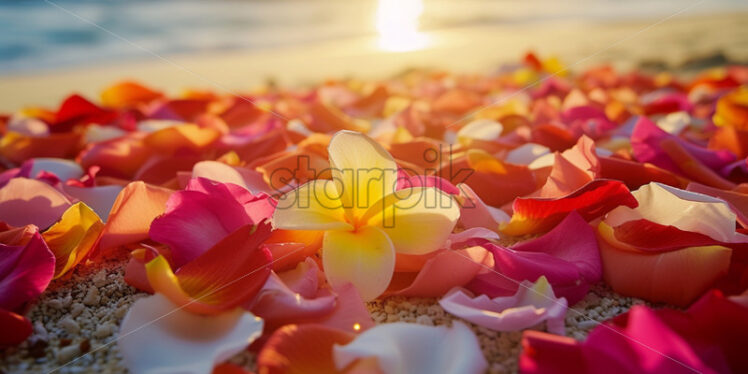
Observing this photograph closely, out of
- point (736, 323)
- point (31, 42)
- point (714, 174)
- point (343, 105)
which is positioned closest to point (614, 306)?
point (736, 323)

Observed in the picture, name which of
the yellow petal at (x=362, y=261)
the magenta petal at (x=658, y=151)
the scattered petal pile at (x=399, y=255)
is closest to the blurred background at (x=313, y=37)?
the magenta petal at (x=658, y=151)

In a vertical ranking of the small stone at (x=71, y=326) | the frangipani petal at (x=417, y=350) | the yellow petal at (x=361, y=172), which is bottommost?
the small stone at (x=71, y=326)

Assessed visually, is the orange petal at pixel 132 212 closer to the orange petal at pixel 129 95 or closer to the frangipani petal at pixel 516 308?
the frangipani petal at pixel 516 308

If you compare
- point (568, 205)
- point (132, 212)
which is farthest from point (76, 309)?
point (568, 205)

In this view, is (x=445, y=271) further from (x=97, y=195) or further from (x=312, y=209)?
(x=97, y=195)

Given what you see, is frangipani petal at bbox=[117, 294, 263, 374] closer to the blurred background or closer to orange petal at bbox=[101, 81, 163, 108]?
the blurred background

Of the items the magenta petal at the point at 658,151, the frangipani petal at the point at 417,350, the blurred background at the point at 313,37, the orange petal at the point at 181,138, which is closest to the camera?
the frangipani petal at the point at 417,350

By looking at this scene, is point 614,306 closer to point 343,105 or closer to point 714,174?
point 714,174
